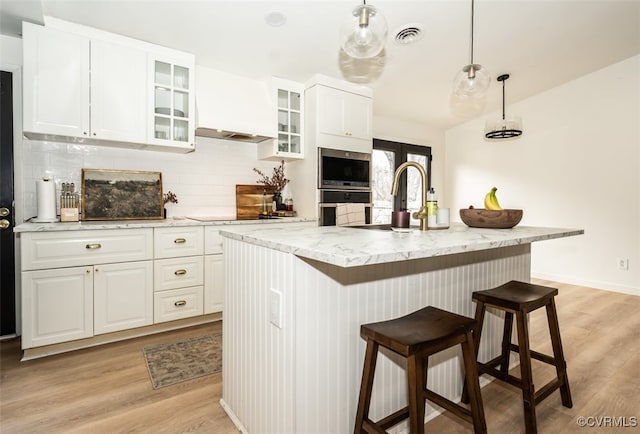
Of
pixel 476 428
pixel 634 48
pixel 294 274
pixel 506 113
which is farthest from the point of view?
pixel 506 113

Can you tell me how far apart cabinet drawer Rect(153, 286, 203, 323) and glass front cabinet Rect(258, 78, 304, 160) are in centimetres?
162

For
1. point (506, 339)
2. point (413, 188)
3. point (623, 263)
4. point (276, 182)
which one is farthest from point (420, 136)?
point (506, 339)

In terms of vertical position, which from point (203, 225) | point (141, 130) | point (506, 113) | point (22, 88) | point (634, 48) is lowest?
point (203, 225)

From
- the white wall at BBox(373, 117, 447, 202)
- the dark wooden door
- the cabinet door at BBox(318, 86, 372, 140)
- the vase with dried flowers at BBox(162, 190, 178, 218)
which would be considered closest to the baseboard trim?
the dark wooden door

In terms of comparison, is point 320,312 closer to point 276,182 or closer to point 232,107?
point 232,107

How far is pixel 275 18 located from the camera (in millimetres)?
2594

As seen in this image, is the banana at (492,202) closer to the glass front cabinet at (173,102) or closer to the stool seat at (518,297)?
the stool seat at (518,297)

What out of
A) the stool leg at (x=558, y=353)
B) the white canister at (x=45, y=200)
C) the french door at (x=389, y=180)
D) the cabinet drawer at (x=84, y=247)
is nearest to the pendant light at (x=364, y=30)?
the stool leg at (x=558, y=353)

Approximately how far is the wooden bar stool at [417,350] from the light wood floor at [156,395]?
43cm

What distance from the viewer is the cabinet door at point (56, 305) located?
220 cm

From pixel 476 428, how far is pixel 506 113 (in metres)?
5.04

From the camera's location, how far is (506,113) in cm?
511

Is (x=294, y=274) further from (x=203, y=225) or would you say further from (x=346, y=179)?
(x=346, y=179)

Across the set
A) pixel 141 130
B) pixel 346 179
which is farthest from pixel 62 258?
pixel 346 179
